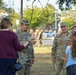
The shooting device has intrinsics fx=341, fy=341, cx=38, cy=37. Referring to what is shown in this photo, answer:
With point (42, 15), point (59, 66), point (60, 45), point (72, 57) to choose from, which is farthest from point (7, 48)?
point (42, 15)

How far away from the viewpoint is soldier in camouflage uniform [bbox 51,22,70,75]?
318 inches

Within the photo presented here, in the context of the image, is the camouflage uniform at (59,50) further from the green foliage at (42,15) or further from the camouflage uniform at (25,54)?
the green foliage at (42,15)

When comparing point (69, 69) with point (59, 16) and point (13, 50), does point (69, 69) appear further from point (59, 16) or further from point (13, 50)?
point (59, 16)

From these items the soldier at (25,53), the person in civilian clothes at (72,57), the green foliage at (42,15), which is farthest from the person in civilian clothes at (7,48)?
the green foliage at (42,15)

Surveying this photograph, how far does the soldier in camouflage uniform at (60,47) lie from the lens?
808cm

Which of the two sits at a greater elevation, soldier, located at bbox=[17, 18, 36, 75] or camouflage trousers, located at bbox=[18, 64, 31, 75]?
soldier, located at bbox=[17, 18, 36, 75]

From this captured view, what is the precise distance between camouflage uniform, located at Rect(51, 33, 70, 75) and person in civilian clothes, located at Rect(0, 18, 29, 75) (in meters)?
1.89

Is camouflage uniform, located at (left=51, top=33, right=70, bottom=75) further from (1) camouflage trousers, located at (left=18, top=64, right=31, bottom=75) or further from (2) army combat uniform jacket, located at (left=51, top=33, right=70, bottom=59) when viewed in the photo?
(1) camouflage trousers, located at (left=18, top=64, right=31, bottom=75)

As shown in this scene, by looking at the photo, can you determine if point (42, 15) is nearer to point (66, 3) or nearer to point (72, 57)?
point (66, 3)

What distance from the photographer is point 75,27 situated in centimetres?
786

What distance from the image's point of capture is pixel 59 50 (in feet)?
27.1

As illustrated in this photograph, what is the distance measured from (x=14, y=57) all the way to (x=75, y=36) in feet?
4.03

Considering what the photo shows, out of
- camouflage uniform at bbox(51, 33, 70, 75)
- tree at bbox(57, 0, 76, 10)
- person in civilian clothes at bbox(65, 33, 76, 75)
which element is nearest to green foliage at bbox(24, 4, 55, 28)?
tree at bbox(57, 0, 76, 10)

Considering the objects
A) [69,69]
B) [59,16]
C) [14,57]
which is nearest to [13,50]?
[14,57]
